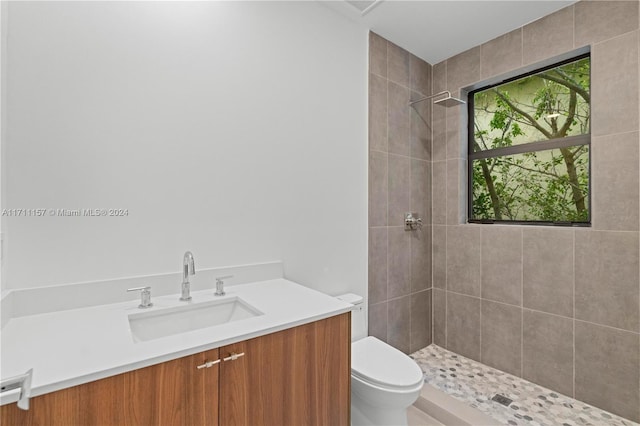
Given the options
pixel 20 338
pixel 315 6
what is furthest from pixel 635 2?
pixel 20 338

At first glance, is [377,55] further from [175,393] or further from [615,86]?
[175,393]

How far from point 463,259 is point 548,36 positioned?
1634 millimetres

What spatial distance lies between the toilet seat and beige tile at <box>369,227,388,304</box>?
1.34 feet

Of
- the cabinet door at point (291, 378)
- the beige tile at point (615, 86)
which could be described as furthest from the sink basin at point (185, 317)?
the beige tile at point (615, 86)

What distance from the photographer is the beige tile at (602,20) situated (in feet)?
5.76

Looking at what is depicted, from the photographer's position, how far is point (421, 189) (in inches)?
103

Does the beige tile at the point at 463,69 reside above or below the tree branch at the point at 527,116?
above

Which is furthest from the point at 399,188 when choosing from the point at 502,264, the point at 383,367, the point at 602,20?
the point at 602,20

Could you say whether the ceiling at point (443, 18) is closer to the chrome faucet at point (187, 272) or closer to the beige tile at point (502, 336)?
the chrome faucet at point (187, 272)

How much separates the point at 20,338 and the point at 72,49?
1.06m

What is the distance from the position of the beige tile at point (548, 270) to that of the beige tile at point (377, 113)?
118 centimetres

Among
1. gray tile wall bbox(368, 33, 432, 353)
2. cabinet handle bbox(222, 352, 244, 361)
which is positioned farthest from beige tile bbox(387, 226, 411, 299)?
cabinet handle bbox(222, 352, 244, 361)

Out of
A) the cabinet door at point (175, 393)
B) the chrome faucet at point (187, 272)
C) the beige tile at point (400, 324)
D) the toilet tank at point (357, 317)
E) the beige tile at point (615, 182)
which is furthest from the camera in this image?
the beige tile at point (400, 324)

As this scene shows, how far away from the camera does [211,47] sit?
1548 mm
